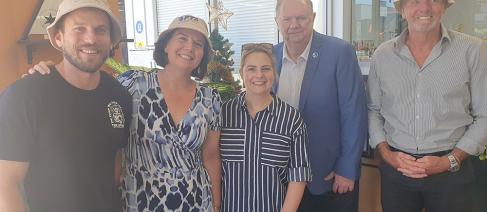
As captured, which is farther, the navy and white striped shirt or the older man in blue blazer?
the older man in blue blazer

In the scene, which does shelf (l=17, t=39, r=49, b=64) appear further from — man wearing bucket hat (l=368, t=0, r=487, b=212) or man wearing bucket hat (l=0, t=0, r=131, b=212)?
man wearing bucket hat (l=368, t=0, r=487, b=212)

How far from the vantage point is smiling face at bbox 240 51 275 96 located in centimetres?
174

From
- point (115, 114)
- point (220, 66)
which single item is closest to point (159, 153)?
point (115, 114)

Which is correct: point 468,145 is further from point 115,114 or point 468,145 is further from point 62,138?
point 62,138

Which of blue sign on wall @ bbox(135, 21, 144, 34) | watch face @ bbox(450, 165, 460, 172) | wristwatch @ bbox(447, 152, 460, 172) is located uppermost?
blue sign on wall @ bbox(135, 21, 144, 34)

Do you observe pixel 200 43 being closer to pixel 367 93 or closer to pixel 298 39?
pixel 298 39

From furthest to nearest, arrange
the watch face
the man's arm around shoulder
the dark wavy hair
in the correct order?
the watch face → the dark wavy hair → the man's arm around shoulder

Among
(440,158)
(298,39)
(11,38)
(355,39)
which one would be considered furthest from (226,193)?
(355,39)

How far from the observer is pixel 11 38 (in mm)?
2295

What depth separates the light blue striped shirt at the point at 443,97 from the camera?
183cm

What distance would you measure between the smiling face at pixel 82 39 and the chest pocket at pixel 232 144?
58cm

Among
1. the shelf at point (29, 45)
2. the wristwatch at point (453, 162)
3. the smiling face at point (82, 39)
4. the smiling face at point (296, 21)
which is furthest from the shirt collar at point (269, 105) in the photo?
the shelf at point (29, 45)

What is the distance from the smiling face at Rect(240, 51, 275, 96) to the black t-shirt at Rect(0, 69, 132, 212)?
1.69 ft

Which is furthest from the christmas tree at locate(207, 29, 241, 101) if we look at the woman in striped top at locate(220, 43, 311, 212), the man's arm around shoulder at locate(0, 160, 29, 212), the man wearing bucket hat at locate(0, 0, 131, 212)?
the man's arm around shoulder at locate(0, 160, 29, 212)
